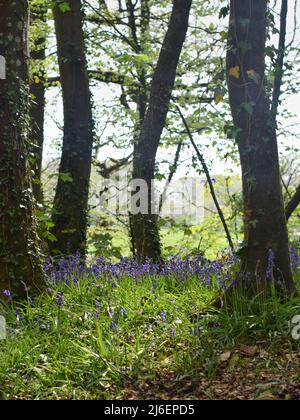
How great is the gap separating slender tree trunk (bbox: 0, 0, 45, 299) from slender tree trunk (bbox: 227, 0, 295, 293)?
214 centimetres

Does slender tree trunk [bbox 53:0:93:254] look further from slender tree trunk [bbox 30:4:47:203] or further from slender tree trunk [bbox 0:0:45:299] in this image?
slender tree trunk [bbox 0:0:45:299]

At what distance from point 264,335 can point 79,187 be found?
4880 millimetres

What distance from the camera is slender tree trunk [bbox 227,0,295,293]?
5094mm

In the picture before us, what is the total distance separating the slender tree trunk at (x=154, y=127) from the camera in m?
8.30

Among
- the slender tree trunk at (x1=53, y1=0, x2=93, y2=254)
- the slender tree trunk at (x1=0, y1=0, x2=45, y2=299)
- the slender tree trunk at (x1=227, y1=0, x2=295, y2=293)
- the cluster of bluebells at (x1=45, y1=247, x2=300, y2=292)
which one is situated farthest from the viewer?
the slender tree trunk at (x1=53, y1=0, x2=93, y2=254)

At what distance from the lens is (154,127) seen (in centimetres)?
848

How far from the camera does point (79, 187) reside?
8.69 metres

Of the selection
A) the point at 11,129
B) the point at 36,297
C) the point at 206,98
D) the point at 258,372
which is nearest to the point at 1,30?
the point at 11,129

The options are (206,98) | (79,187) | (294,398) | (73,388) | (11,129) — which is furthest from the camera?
(206,98)

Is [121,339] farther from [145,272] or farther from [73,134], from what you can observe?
[73,134]

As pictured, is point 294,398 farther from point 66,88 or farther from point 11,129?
point 66,88

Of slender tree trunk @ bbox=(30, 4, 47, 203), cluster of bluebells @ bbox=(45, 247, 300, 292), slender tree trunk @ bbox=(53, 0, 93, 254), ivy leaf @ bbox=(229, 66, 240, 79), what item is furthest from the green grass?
slender tree trunk @ bbox=(30, 4, 47, 203)

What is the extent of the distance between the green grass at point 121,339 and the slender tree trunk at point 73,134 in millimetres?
3172

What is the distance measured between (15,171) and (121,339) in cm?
202
